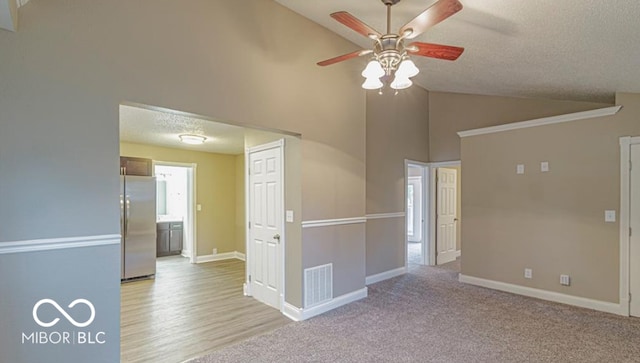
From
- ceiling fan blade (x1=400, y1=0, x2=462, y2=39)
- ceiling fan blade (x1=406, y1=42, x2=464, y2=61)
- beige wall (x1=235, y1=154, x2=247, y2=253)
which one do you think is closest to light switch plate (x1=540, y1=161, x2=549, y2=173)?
ceiling fan blade (x1=406, y1=42, x2=464, y2=61)

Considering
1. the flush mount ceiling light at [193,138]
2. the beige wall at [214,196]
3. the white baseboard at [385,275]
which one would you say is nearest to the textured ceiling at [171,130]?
the flush mount ceiling light at [193,138]

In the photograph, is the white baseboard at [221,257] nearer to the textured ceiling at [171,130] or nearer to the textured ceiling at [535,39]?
the textured ceiling at [171,130]

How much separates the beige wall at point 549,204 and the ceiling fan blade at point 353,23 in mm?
3406

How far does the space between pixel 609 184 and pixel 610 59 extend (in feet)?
5.47

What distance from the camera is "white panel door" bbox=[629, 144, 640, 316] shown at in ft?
12.1

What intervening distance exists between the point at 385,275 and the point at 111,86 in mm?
4741

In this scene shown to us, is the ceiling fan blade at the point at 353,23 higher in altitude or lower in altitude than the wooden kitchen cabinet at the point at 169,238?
higher

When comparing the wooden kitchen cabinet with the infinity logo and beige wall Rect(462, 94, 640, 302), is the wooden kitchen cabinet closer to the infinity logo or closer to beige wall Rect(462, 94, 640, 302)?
the infinity logo

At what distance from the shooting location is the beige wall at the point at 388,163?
5.32 m

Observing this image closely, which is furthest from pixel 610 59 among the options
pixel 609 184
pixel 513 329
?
pixel 513 329

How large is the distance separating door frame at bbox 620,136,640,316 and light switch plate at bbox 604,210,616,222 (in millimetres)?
72

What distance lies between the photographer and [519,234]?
15.1 ft

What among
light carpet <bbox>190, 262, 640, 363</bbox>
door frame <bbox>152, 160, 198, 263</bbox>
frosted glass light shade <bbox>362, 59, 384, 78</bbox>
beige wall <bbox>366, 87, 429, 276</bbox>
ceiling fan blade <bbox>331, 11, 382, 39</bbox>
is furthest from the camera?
door frame <bbox>152, 160, 198, 263</bbox>

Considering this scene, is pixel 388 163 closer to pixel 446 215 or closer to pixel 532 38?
→ pixel 446 215
